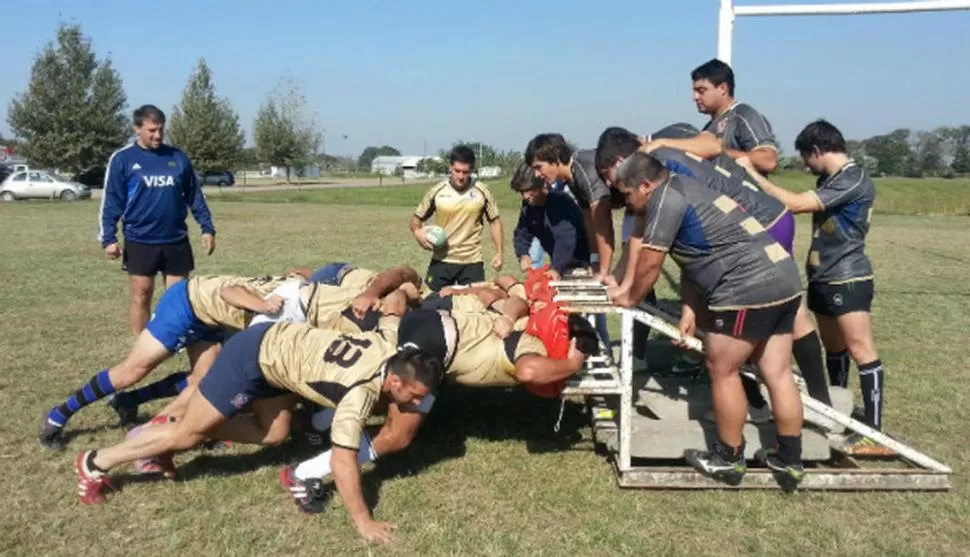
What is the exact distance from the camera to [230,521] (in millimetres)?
4184

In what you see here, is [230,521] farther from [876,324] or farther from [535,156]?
[876,324]

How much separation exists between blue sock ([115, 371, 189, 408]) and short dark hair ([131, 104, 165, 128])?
2.14m

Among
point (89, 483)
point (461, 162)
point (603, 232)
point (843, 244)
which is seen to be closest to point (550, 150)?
point (603, 232)

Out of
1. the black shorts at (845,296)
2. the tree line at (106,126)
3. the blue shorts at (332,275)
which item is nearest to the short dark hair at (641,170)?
the black shorts at (845,296)

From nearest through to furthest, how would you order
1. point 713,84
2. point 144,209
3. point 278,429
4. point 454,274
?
point 278,429 < point 713,84 < point 144,209 < point 454,274

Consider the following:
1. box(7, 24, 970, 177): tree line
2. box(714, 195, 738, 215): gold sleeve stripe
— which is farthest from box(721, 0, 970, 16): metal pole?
box(7, 24, 970, 177): tree line

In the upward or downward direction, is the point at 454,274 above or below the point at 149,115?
below

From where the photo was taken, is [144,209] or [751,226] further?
[144,209]

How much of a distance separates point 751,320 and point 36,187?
39383 mm

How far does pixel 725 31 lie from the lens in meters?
7.70

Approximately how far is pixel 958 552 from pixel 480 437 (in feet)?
9.47

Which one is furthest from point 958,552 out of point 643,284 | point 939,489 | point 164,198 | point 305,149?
point 305,149

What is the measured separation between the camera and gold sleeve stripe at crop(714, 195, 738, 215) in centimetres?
426

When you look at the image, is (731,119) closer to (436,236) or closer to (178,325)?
(436,236)
